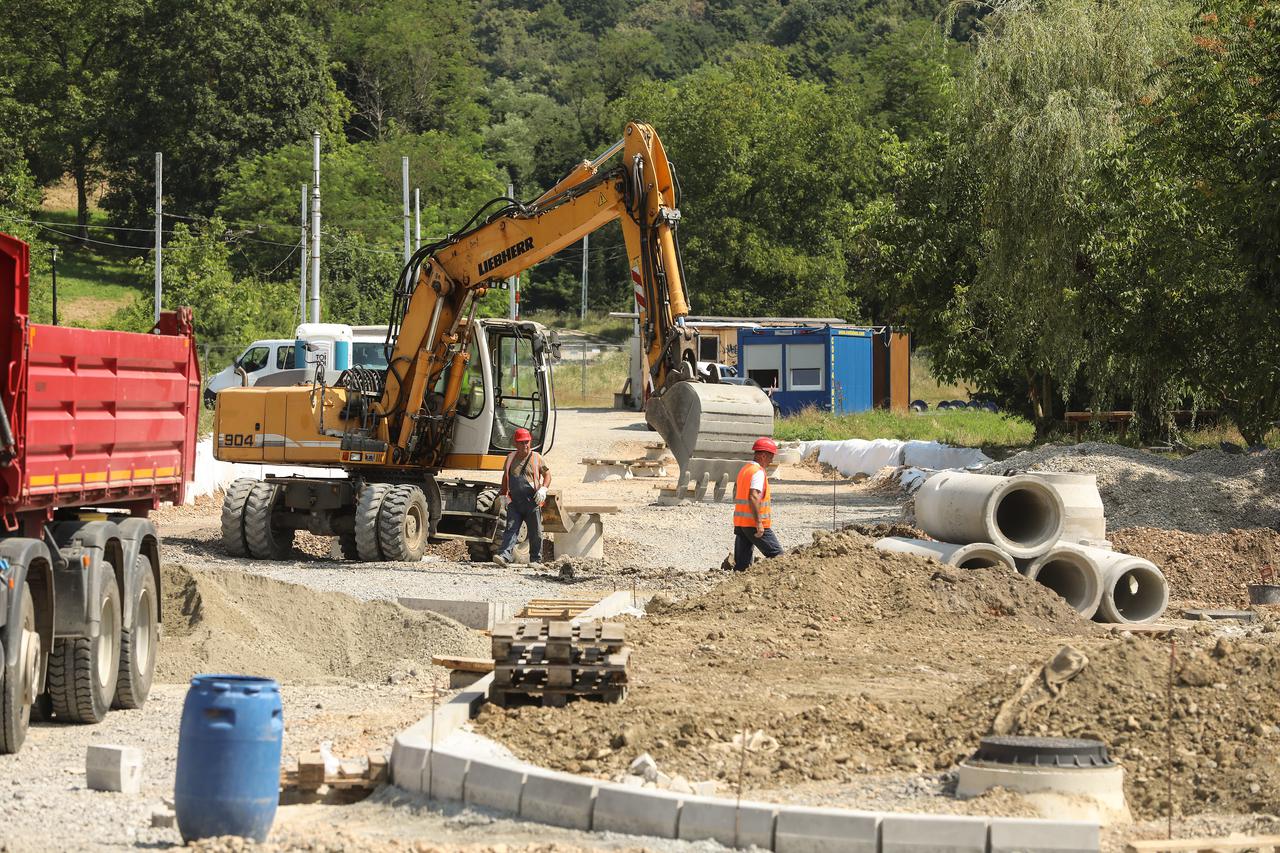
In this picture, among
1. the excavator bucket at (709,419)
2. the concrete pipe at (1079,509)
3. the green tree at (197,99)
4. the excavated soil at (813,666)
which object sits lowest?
the excavated soil at (813,666)

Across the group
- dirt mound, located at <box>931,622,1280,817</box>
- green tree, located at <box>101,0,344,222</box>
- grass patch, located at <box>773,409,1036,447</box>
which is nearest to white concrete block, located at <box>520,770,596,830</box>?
dirt mound, located at <box>931,622,1280,817</box>

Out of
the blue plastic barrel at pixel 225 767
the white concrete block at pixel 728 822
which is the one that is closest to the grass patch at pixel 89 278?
the blue plastic barrel at pixel 225 767

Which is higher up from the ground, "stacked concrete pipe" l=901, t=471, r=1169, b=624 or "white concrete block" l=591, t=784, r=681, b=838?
"stacked concrete pipe" l=901, t=471, r=1169, b=624

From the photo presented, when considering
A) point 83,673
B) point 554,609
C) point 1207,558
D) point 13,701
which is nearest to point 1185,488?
point 1207,558

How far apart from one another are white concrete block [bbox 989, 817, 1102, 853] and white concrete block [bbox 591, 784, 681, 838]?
1379 millimetres

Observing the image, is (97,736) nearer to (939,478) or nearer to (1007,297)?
(939,478)

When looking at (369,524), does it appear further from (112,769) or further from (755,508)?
(112,769)

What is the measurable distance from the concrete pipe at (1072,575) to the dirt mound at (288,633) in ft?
18.3

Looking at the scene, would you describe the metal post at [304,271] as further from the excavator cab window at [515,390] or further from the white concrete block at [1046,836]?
the white concrete block at [1046,836]

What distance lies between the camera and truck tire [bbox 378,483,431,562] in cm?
1888

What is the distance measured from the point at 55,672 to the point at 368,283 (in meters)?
55.0

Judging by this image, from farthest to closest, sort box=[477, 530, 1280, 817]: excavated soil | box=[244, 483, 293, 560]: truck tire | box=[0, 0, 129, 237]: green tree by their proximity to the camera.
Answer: box=[0, 0, 129, 237]: green tree → box=[244, 483, 293, 560]: truck tire → box=[477, 530, 1280, 817]: excavated soil

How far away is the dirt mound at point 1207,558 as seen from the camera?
A: 16.9 meters

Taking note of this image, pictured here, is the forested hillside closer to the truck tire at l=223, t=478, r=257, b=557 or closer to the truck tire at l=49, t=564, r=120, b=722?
the truck tire at l=223, t=478, r=257, b=557
